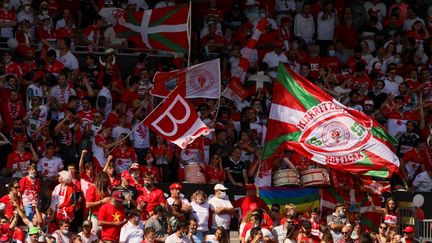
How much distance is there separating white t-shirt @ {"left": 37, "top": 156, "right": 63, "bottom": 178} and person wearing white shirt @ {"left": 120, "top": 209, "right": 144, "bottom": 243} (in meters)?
1.89

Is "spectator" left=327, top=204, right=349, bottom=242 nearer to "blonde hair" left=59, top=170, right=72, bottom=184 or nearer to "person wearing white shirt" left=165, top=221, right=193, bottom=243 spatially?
"person wearing white shirt" left=165, top=221, right=193, bottom=243

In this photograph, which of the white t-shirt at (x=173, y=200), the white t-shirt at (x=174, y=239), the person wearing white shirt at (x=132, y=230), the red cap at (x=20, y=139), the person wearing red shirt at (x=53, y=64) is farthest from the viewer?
the person wearing red shirt at (x=53, y=64)

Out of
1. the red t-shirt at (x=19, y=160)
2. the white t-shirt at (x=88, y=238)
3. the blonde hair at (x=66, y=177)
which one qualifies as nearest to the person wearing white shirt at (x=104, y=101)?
the red t-shirt at (x=19, y=160)

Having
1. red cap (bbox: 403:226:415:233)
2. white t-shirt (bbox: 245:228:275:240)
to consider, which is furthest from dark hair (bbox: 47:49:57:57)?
red cap (bbox: 403:226:415:233)

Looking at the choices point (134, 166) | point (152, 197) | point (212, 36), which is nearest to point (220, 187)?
point (152, 197)

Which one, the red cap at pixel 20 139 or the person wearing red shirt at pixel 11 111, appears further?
A: the person wearing red shirt at pixel 11 111

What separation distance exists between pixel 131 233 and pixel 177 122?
322cm

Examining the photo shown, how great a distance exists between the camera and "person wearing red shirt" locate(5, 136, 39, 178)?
29641 millimetres

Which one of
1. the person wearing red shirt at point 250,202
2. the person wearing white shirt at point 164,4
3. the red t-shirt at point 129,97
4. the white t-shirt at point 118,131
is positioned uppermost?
the person wearing white shirt at point 164,4

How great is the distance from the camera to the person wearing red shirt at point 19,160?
29.6 metres

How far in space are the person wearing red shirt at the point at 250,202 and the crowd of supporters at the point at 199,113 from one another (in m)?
0.05

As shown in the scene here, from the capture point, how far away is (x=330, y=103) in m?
31.0

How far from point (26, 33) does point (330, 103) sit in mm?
6440

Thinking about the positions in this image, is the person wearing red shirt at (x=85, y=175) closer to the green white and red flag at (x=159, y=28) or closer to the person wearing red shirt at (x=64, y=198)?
the person wearing red shirt at (x=64, y=198)
